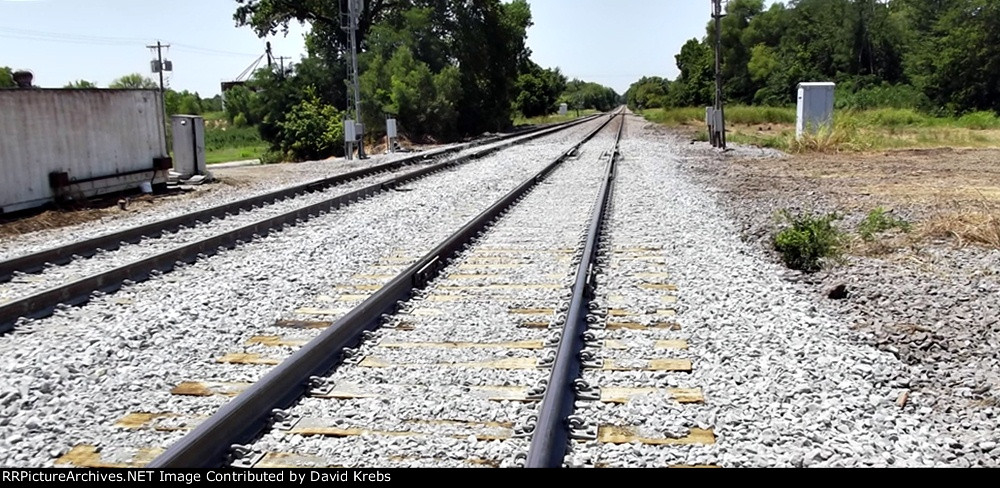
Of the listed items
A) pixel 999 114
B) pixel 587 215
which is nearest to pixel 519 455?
pixel 587 215

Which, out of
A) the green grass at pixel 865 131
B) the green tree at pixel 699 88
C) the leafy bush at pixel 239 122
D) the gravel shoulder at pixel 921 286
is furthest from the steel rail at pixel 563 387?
the leafy bush at pixel 239 122

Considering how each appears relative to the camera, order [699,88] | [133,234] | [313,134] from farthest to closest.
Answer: [699,88] < [313,134] < [133,234]

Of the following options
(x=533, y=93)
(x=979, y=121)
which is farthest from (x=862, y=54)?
(x=979, y=121)

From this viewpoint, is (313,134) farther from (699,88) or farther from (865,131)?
(699,88)

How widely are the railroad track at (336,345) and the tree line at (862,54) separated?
144ft

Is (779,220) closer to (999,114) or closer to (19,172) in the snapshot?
(19,172)

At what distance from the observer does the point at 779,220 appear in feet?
34.3

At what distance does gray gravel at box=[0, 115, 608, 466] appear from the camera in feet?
13.6

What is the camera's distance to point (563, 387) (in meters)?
4.45

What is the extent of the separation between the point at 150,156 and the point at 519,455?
45.1ft

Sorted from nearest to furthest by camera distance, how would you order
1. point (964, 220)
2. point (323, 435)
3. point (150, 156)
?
point (323, 435)
point (964, 220)
point (150, 156)

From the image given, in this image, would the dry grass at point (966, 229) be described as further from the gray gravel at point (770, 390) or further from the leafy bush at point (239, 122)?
the leafy bush at point (239, 122)

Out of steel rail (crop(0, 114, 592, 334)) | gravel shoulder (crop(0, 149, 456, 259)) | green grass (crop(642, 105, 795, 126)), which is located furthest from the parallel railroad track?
green grass (crop(642, 105, 795, 126))

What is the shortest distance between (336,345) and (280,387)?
84 centimetres
